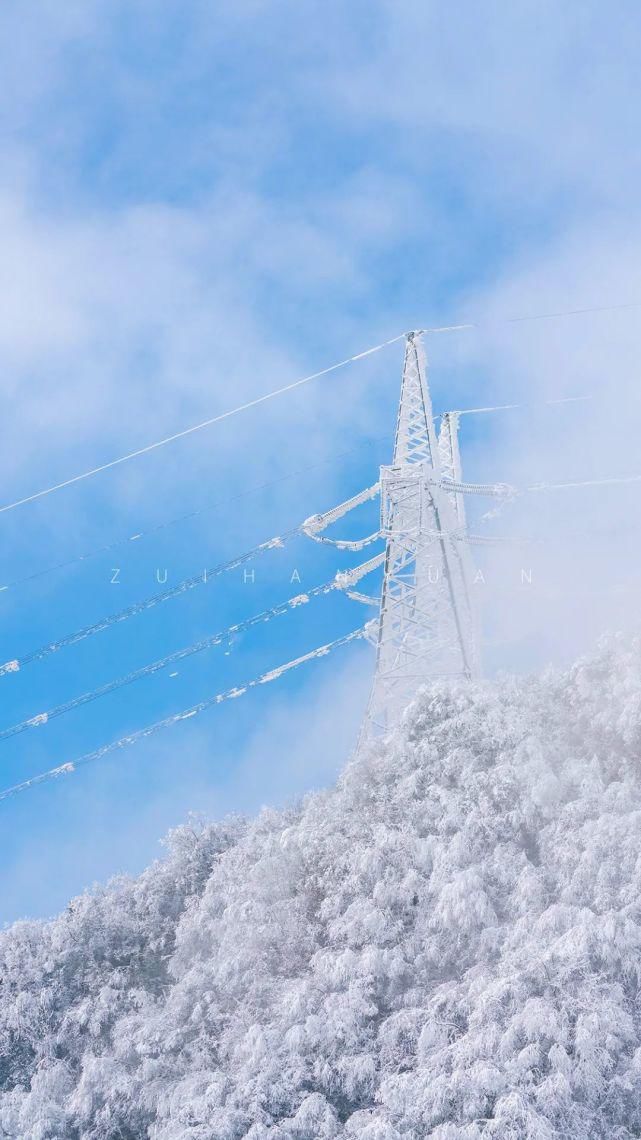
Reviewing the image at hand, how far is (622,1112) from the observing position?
23359mm

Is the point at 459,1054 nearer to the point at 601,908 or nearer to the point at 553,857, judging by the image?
the point at 601,908

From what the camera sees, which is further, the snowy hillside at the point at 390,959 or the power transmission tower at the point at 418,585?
the power transmission tower at the point at 418,585

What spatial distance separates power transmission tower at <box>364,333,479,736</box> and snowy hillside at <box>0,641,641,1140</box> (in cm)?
421

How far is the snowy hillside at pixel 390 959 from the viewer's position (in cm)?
2436

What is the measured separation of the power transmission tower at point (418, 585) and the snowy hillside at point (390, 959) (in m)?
4.21

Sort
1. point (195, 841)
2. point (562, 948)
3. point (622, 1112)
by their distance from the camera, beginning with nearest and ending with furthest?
point (622, 1112) < point (562, 948) < point (195, 841)

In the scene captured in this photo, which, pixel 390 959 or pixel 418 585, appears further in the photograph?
pixel 418 585

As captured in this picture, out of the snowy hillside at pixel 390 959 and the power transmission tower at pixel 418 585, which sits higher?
the power transmission tower at pixel 418 585

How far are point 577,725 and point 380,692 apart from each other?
919 centimetres

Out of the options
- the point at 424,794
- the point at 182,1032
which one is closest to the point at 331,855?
the point at 424,794

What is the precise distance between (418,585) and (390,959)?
699 inches

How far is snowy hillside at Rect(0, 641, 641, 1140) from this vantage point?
24.4 m

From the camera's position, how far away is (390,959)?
29.4 metres

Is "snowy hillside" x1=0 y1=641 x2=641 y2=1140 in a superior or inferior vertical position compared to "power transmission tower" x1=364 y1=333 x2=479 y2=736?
inferior
